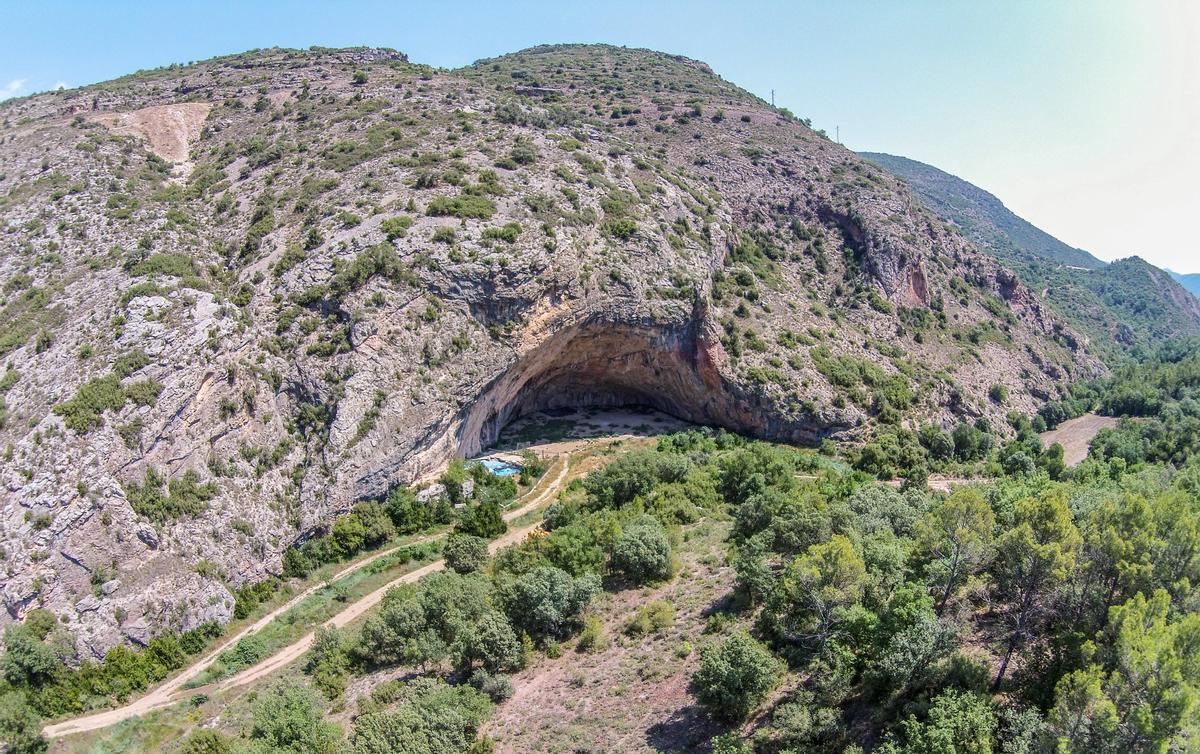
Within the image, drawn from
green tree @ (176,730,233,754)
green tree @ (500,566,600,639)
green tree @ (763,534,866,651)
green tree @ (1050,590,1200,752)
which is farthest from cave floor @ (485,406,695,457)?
green tree @ (1050,590,1200,752)

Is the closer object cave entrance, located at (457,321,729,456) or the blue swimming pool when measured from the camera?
the blue swimming pool

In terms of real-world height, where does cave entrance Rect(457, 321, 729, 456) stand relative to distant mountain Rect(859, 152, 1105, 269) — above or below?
below

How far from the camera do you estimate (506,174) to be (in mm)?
59469

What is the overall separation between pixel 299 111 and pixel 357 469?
5124cm

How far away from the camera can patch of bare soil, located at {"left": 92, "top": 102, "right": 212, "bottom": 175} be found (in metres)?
63.8

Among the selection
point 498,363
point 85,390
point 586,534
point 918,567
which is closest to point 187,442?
point 85,390

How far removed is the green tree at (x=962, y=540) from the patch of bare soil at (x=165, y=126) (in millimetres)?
71298

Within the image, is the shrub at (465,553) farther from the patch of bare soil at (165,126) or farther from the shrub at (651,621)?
the patch of bare soil at (165,126)

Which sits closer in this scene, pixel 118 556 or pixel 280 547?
pixel 118 556

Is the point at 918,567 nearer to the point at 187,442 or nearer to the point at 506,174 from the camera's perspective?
the point at 187,442

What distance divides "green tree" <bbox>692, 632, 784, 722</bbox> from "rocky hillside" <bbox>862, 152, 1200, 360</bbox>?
92215 millimetres

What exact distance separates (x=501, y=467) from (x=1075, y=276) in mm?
134500

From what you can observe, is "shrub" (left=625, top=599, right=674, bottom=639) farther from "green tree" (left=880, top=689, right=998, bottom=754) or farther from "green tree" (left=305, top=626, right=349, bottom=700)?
"green tree" (left=305, top=626, right=349, bottom=700)

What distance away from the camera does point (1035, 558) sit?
17141 mm
